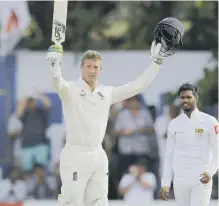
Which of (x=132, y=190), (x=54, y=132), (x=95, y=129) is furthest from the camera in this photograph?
(x=54, y=132)

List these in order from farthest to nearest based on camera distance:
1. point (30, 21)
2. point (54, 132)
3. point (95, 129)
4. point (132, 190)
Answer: point (30, 21) → point (54, 132) → point (132, 190) → point (95, 129)

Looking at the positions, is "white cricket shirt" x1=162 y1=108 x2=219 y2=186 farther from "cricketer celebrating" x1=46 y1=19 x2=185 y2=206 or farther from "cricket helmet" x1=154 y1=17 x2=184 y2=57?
A: "cricketer celebrating" x1=46 y1=19 x2=185 y2=206

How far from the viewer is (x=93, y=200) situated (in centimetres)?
781

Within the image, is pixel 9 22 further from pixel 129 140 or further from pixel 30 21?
pixel 129 140

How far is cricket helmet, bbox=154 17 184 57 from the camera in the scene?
7961 millimetres

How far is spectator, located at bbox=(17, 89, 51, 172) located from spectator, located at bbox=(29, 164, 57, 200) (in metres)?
0.16

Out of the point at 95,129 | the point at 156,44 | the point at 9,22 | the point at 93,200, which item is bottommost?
the point at 93,200

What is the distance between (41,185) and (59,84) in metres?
6.40

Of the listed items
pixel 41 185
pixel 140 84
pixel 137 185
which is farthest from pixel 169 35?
pixel 41 185

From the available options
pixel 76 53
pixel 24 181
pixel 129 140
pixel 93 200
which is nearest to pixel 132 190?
pixel 129 140

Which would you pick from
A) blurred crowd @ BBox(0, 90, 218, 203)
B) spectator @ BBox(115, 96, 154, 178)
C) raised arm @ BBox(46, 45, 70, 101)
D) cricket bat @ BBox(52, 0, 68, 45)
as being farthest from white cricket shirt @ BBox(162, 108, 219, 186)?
spectator @ BBox(115, 96, 154, 178)

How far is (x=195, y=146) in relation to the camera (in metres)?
8.55

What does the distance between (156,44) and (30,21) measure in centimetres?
730

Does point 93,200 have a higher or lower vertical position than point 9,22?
lower
